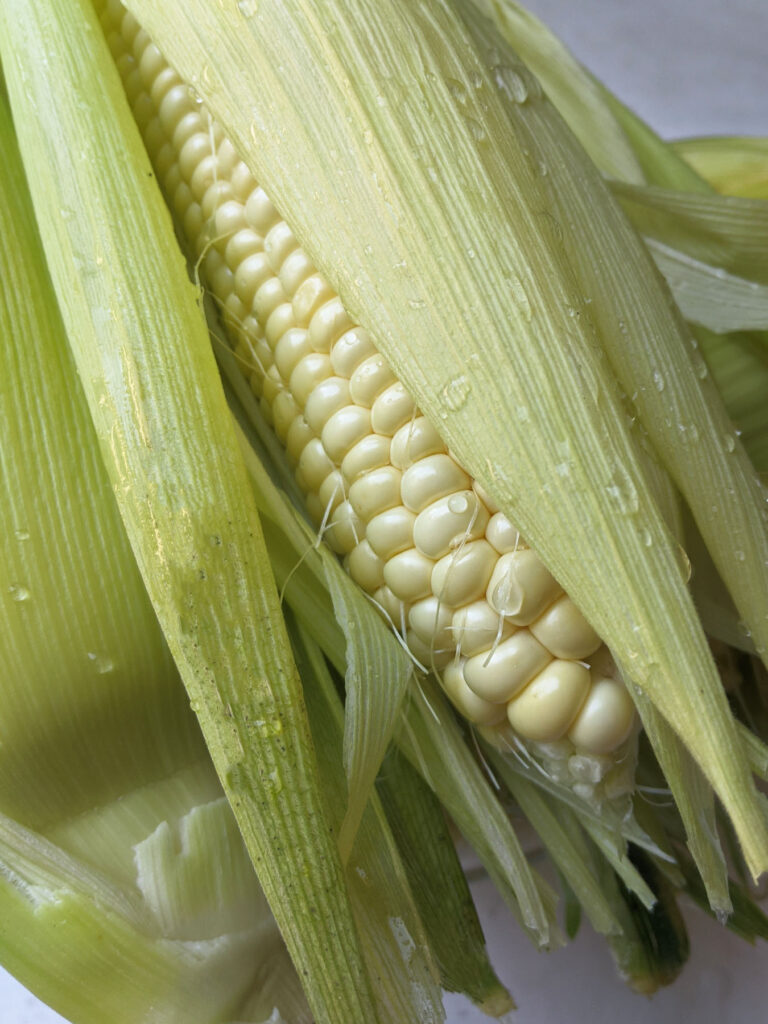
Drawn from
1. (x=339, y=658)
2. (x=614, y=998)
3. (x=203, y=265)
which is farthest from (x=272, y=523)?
(x=614, y=998)

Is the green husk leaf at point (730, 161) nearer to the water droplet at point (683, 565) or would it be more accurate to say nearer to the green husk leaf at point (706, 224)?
the green husk leaf at point (706, 224)

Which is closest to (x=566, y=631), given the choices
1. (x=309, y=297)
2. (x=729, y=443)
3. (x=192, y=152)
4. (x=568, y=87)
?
(x=729, y=443)

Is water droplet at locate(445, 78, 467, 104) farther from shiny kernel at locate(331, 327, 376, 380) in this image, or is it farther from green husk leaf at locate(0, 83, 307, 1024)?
green husk leaf at locate(0, 83, 307, 1024)

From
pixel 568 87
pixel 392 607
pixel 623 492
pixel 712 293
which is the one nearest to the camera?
pixel 623 492

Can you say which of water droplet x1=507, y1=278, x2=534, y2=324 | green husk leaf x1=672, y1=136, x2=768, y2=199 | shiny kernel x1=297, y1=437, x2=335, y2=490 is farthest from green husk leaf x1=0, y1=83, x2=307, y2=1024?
green husk leaf x1=672, y1=136, x2=768, y2=199

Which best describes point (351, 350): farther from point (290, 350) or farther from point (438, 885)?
point (438, 885)
